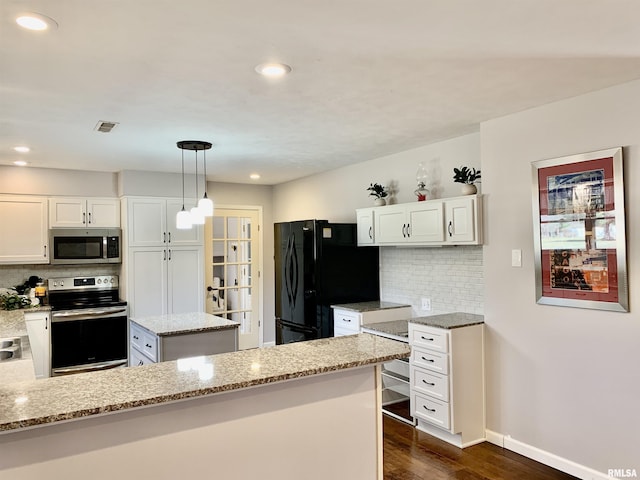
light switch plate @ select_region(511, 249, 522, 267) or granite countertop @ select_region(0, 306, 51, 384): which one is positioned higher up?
light switch plate @ select_region(511, 249, 522, 267)

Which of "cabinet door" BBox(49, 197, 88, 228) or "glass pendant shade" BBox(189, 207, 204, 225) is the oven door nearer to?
"cabinet door" BBox(49, 197, 88, 228)

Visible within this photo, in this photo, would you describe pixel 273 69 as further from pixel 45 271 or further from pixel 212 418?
pixel 45 271

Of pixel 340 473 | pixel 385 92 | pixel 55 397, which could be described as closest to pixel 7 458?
pixel 55 397

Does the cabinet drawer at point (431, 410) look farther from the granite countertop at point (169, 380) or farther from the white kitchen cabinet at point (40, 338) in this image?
the white kitchen cabinet at point (40, 338)

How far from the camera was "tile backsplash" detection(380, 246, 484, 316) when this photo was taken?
3910mm

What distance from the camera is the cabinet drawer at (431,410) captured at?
3.43 metres

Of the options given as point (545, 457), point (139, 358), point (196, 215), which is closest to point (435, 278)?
point (545, 457)

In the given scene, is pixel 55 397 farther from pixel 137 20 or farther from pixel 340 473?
pixel 137 20

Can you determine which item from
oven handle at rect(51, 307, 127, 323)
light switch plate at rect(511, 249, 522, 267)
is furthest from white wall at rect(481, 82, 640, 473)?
oven handle at rect(51, 307, 127, 323)

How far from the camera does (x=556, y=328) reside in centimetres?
302

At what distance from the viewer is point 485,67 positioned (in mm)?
2404

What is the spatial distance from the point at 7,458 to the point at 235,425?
2.29 feet

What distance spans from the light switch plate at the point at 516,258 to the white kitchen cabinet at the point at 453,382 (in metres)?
0.55

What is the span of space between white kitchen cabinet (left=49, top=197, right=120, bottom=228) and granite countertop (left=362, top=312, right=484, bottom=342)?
3.31 meters
